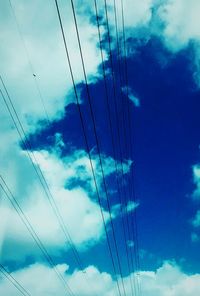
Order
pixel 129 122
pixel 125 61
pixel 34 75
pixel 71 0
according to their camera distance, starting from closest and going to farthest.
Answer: pixel 71 0 → pixel 125 61 → pixel 34 75 → pixel 129 122

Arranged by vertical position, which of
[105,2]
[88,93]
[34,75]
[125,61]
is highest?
[34,75]

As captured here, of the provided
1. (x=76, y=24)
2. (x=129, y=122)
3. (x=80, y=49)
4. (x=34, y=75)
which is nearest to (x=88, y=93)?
(x=80, y=49)

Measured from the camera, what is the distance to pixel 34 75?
595 inches

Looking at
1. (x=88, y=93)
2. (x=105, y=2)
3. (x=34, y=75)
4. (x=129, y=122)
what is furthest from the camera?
(x=129, y=122)

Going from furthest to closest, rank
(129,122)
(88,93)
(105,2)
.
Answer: (129,122), (88,93), (105,2)

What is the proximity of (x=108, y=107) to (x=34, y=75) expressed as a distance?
3869 mm

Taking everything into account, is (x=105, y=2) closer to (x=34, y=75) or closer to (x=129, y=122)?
(x=34, y=75)

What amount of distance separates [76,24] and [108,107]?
5543mm

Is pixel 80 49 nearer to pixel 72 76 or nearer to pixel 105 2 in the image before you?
pixel 72 76

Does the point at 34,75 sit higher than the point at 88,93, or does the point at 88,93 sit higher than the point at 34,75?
the point at 34,75

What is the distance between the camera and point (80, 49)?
10.1 metres

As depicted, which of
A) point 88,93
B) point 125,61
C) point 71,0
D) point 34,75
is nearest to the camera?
point 71,0

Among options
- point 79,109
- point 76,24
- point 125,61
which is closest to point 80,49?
point 76,24

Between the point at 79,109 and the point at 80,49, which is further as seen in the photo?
the point at 79,109
